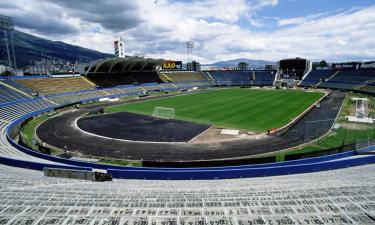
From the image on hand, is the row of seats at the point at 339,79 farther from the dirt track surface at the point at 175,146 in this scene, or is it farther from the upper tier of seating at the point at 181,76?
the dirt track surface at the point at 175,146

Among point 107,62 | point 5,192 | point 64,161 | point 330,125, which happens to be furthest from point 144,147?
point 107,62

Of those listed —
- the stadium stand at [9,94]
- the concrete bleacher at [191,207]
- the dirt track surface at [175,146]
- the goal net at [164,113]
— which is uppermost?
the stadium stand at [9,94]

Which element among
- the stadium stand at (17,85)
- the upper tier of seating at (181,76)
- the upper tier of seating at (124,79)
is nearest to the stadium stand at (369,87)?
the upper tier of seating at (181,76)

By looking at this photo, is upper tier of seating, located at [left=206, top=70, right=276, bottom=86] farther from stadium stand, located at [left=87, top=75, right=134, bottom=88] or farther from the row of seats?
stadium stand, located at [left=87, top=75, right=134, bottom=88]

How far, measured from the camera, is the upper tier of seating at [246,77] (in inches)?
4616

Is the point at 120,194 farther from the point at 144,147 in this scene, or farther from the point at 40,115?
the point at 40,115

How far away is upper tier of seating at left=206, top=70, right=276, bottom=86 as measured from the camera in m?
117

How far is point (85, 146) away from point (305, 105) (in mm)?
50524

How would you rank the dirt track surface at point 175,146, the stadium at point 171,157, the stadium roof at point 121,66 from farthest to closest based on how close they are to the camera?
the stadium roof at point 121,66
the dirt track surface at point 175,146
the stadium at point 171,157

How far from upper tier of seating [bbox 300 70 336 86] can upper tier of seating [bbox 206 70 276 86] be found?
1512 cm

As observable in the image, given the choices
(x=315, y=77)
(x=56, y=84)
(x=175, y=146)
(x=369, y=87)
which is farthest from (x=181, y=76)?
(x=175, y=146)

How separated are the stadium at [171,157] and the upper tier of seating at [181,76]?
1608 cm

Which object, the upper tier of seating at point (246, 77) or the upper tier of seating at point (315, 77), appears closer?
the upper tier of seating at point (315, 77)

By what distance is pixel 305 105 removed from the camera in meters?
56.8
